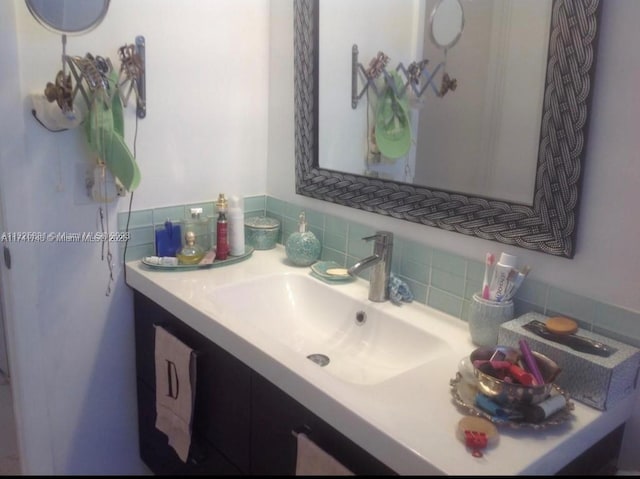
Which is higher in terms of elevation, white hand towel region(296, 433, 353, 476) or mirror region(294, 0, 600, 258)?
mirror region(294, 0, 600, 258)

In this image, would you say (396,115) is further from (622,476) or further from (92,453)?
(92,453)

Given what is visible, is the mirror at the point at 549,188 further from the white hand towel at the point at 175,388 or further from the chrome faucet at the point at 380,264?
the white hand towel at the point at 175,388

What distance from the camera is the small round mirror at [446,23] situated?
126 centimetres

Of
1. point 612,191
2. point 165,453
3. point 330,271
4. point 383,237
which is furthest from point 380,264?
point 165,453

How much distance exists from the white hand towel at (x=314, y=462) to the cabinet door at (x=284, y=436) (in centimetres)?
1

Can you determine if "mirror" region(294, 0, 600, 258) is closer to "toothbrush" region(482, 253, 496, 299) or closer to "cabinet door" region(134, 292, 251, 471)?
"toothbrush" region(482, 253, 496, 299)

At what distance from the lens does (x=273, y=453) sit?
1196 mm

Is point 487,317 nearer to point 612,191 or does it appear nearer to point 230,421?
point 612,191

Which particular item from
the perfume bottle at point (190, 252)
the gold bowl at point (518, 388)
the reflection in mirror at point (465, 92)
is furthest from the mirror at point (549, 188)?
the perfume bottle at point (190, 252)

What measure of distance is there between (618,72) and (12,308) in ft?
5.05

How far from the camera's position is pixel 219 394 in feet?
4.48

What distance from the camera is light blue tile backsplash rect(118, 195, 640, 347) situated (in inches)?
43.4

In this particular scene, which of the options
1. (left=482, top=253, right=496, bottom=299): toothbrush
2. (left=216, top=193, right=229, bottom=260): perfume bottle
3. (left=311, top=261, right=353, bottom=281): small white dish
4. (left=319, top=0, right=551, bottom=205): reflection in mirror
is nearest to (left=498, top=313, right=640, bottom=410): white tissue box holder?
(left=482, top=253, right=496, bottom=299): toothbrush

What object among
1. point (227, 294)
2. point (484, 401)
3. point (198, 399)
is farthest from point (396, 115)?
point (198, 399)
